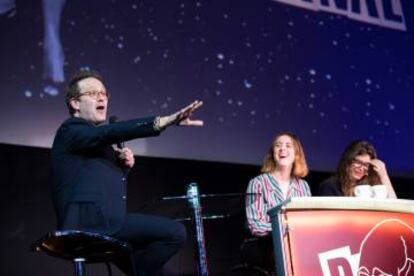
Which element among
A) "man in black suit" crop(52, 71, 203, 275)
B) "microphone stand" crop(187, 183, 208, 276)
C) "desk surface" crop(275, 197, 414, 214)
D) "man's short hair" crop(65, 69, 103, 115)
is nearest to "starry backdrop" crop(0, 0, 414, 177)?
"man's short hair" crop(65, 69, 103, 115)

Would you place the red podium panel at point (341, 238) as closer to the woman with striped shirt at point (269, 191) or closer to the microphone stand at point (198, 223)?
the microphone stand at point (198, 223)

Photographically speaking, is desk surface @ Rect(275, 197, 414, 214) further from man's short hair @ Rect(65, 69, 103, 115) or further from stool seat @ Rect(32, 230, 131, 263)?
man's short hair @ Rect(65, 69, 103, 115)

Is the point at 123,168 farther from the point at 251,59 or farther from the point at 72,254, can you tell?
the point at 251,59

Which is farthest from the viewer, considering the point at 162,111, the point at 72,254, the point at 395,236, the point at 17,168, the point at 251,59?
the point at 251,59

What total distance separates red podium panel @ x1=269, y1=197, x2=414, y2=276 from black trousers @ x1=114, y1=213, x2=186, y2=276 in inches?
16.0

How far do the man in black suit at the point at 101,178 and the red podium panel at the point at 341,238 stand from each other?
454 millimetres

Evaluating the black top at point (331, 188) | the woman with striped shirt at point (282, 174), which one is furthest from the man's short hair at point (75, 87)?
the black top at point (331, 188)

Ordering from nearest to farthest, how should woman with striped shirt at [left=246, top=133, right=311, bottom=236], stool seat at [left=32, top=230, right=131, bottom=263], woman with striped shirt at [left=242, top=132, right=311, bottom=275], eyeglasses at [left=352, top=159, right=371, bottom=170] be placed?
stool seat at [left=32, top=230, right=131, bottom=263] → woman with striped shirt at [left=242, top=132, right=311, bottom=275] → woman with striped shirt at [left=246, top=133, right=311, bottom=236] → eyeglasses at [left=352, top=159, right=371, bottom=170]

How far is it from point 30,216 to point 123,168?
1.24 m

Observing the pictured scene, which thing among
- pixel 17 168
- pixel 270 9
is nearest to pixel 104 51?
pixel 17 168

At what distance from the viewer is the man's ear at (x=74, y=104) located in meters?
2.69

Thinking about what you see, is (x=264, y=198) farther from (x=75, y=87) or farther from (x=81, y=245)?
(x=81, y=245)

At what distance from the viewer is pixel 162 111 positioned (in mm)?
3977

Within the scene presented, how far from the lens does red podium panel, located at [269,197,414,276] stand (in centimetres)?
244
